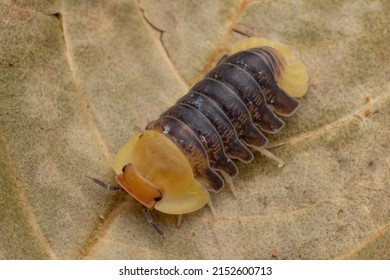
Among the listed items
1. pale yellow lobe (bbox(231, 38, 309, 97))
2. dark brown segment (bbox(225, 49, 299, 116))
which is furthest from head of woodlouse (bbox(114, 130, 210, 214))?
pale yellow lobe (bbox(231, 38, 309, 97))

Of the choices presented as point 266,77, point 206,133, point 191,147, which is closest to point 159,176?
point 191,147

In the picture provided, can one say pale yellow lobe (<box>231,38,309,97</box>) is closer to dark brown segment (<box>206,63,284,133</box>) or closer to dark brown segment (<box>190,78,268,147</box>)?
dark brown segment (<box>206,63,284,133</box>)

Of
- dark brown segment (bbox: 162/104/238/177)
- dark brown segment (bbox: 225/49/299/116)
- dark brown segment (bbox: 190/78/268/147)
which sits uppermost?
dark brown segment (bbox: 225/49/299/116)

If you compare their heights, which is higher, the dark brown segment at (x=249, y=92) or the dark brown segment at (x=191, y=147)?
the dark brown segment at (x=249, y=92)

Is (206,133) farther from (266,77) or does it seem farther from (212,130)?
(266,77)

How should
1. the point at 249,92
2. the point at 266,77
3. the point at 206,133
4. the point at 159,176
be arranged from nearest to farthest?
1. the point at 159,176
2. the point at 206,133
3. the point at 249,92
4. the point at 266,77

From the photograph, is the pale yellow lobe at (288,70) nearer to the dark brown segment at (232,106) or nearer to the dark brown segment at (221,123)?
the dark brown segment at (232,106)

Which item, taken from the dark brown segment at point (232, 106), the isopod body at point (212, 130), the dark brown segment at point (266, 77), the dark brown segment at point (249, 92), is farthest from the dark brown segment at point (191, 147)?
the dark brown segment at point (266, 77)

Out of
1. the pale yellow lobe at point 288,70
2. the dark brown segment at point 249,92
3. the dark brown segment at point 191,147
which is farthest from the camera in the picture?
the pale yellow lobe at point 288,70
